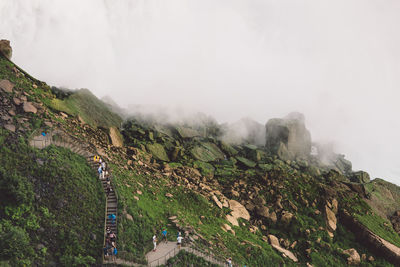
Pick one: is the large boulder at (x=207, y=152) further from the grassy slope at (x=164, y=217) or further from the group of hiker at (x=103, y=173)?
the group of hiker at (x=103, y=173)

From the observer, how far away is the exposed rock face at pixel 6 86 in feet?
92.1

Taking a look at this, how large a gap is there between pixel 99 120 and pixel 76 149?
2387 centimetres

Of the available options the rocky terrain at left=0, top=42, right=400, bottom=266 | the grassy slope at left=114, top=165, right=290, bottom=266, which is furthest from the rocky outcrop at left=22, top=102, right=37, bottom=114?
the grassy slope at left=114, top=165, right=290, bottom=266

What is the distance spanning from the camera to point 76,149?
2764 cm

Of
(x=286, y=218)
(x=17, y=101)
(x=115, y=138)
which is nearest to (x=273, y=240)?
(x=286, y=218)

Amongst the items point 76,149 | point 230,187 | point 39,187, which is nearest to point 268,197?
point 230,187

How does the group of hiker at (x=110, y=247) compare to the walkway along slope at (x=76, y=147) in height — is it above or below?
below

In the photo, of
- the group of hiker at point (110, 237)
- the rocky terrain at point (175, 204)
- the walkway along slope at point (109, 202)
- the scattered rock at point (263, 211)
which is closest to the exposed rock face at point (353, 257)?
the rocky terrain at point (175, 204)

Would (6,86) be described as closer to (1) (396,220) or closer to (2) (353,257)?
(2) (353,257)

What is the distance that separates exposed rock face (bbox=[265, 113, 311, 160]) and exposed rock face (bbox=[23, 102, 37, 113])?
82.0m

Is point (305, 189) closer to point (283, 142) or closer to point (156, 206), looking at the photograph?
point (156, 206)

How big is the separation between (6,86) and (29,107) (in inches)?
154

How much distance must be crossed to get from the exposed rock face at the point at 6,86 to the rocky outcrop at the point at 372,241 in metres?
53.6

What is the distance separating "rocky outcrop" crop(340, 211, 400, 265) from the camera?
3616 cm
